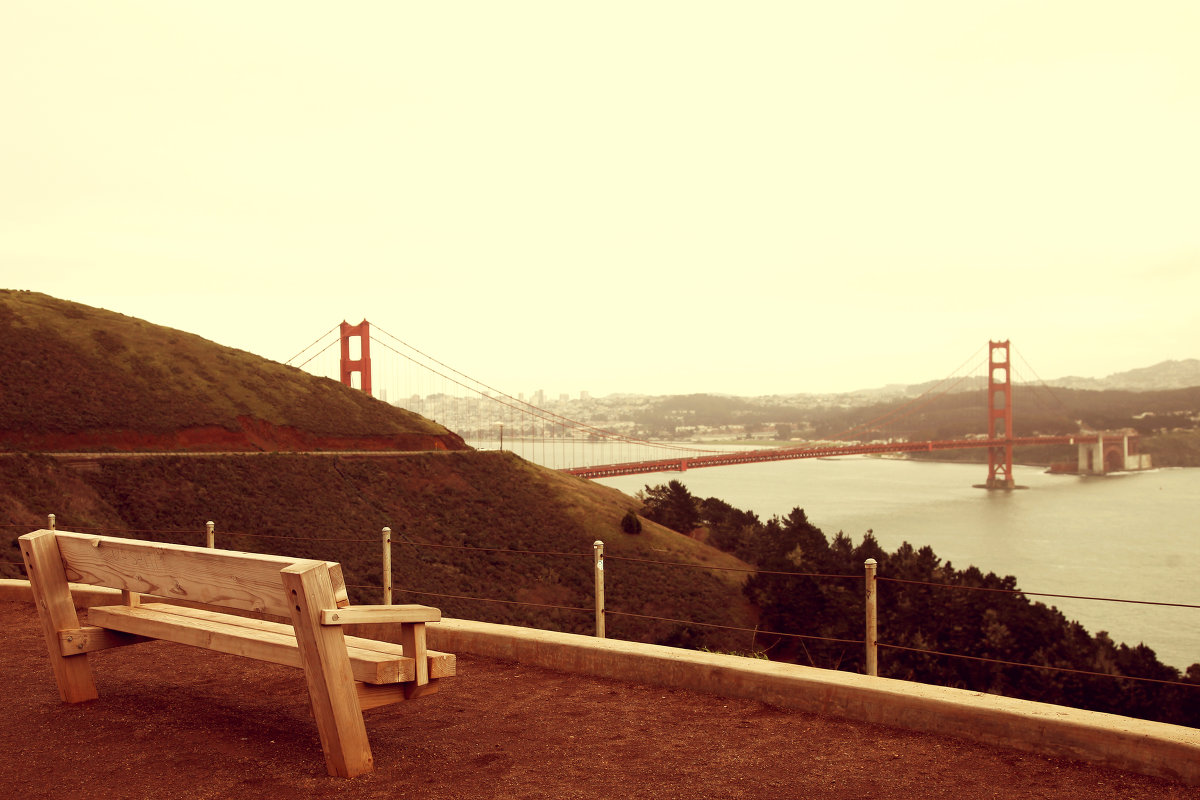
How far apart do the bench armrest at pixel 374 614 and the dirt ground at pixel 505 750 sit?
0.44 meters

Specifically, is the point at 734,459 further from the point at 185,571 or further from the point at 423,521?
the point at 185,571

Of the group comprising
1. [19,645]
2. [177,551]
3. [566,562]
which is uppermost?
[177,551]

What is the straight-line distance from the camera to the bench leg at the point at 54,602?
310cm

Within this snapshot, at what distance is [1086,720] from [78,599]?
5.10 m

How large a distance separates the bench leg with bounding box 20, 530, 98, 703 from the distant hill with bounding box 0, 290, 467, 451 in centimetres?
2372

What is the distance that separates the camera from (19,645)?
4.31 meters

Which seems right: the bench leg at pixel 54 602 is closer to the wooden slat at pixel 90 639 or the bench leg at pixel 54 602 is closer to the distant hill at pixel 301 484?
the wooden slat at pixel 90 639

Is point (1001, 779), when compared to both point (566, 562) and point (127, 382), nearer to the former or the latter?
point (566, 562)

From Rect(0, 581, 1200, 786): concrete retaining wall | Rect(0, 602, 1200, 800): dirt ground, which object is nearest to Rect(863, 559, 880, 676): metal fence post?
Rect(0, 581, 1200, 786): concrete retaining wall

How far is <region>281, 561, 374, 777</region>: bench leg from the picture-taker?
2.32 m

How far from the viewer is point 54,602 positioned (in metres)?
3.13

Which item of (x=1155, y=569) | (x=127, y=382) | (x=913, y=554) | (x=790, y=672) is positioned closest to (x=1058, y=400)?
(x=1155, y=569)

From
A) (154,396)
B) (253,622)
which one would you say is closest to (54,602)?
(253,622)

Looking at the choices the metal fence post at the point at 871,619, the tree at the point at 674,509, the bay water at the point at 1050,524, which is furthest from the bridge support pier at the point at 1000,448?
the metal fence post at the point at 871,619
